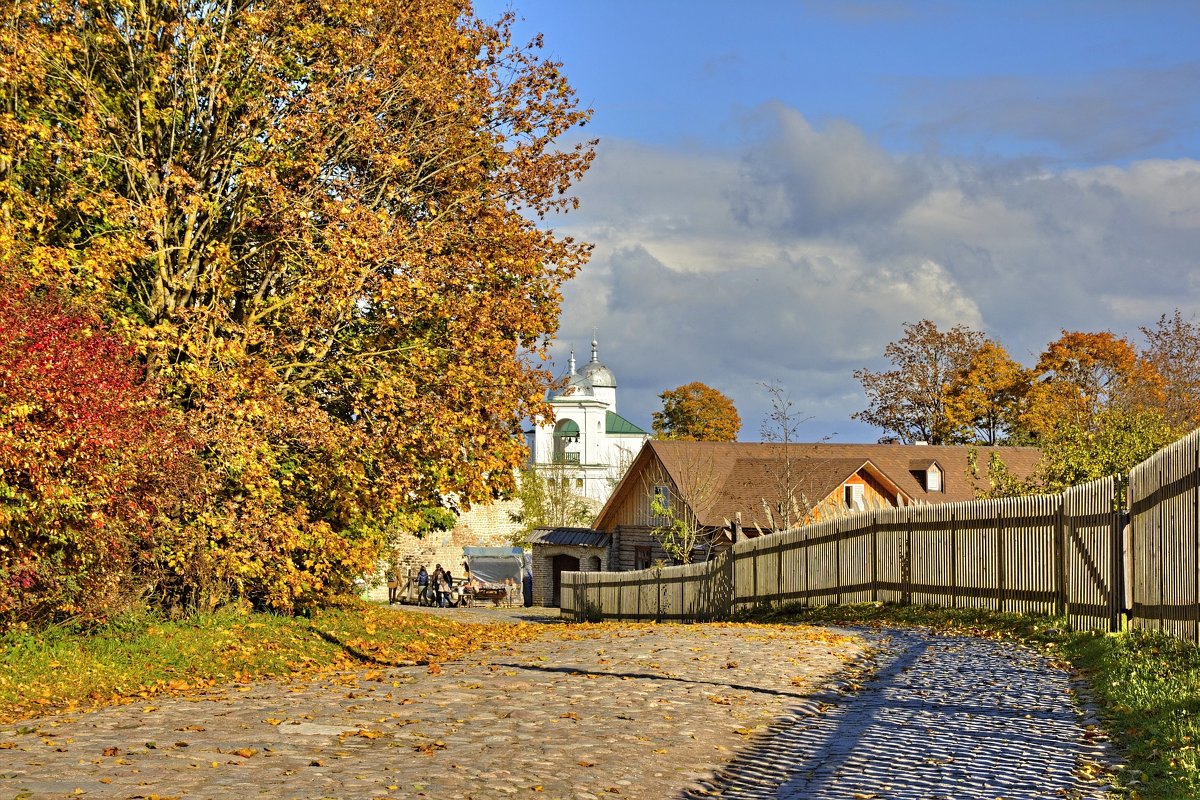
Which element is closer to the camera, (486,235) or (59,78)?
(59,78)

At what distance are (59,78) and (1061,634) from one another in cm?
1594

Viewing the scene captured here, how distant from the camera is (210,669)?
1692 centimetres

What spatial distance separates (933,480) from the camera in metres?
55.4

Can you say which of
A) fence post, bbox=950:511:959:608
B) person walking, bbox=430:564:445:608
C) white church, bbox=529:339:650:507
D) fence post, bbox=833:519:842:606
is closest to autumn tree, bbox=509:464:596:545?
person walking, bbox=430:564:445:608

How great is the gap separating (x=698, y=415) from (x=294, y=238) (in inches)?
3199

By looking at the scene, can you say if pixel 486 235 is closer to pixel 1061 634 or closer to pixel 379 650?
pixel 379 650

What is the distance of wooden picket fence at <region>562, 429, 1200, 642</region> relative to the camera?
13.4 m

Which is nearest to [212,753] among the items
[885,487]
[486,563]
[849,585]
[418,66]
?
[418,66]

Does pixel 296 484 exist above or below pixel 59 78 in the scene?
below

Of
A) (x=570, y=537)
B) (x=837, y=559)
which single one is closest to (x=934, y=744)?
(x=837, y=559)

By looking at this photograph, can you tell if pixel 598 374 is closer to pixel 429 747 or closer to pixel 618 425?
pixel 618 425

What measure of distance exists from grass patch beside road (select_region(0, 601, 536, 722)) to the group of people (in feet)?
97.4

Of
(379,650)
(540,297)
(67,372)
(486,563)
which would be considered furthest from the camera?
(486,563)

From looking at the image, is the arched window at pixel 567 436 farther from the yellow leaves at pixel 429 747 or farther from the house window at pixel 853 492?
the yellow leaves at pixel 429 747
